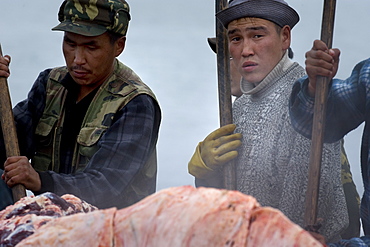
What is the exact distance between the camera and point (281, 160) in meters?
2.94

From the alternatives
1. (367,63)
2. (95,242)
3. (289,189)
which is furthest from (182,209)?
(289,189)

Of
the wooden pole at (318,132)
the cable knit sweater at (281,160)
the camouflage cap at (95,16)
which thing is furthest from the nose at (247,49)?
the camouflage cap at (95,16)

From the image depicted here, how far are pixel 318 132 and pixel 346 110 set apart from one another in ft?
0.77

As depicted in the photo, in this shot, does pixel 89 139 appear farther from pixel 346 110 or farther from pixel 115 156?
pixel 346 110

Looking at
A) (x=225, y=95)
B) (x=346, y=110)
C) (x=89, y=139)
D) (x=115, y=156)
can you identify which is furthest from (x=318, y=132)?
(x=89, y=139)

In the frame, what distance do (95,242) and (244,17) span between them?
88.3 inches

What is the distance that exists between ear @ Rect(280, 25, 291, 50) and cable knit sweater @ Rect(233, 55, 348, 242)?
3.0 inches

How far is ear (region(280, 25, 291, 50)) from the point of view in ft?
10.1

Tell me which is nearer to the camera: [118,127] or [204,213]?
[204,213]

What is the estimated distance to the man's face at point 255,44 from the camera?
3006 millimetres

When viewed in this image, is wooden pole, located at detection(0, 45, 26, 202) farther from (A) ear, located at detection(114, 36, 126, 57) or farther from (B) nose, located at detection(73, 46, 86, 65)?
(A) ear, located at detection(114, 36, 126, 57)

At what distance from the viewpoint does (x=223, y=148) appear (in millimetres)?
3002

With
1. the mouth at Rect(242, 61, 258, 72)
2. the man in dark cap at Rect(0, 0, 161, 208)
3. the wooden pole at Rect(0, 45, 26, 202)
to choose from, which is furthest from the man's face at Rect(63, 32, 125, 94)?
the mouth at Rect(242, 61, 258, 72)

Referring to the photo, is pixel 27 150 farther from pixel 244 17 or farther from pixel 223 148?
pixel 244 17
